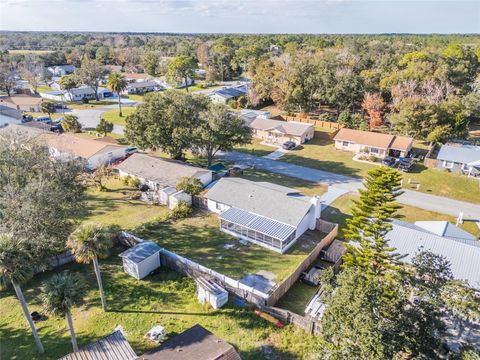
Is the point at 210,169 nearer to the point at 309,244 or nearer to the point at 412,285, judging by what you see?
the point at 309,244

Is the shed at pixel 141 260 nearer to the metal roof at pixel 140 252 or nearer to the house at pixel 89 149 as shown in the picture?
the metal roof at pixel 140 252

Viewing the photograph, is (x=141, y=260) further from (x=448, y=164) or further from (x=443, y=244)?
(x=448, y=164)

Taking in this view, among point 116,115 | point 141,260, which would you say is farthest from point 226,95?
point 141,260

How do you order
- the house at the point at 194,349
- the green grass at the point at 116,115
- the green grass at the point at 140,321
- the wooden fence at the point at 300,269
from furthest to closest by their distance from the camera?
the green grass at the point at 116,115 < the wooden fence at the point at 300,269 < the green grass at the point at 140,321 < the house at the point at 194,349

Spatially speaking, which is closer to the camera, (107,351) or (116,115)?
(107,351)

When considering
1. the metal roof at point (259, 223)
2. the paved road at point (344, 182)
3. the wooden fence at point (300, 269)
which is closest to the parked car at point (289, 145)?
the paved road at point (344, 182)

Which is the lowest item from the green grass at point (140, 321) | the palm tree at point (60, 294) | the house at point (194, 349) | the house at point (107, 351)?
the green grass at point (140, 321)

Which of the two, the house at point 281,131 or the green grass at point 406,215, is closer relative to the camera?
the green grass at point 406,215
